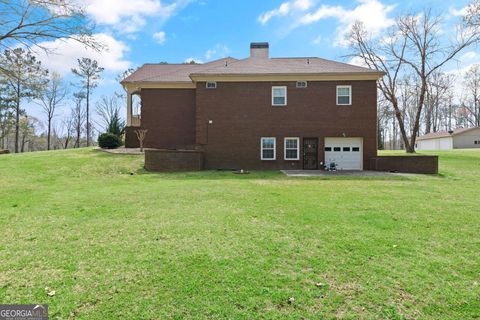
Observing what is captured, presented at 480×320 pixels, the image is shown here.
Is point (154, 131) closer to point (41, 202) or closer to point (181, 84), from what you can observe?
point (181, 84)

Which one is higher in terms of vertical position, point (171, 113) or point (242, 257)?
point (171, 113)

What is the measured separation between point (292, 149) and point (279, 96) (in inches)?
137

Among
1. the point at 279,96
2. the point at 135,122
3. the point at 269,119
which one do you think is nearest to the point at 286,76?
the point at 279,96

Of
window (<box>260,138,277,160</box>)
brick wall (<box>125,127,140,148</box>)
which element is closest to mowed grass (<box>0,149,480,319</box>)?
window (<box>260,138,277,160</box>)

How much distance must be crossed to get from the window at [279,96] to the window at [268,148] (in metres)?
2.34

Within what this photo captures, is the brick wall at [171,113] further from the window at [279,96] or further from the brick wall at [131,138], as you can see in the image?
the window at [279,96]

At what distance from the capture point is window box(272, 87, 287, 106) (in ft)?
62.8

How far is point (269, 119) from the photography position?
1917 centimetres

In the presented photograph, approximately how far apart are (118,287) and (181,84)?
64.1ft

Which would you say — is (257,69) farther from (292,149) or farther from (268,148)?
(292,149)

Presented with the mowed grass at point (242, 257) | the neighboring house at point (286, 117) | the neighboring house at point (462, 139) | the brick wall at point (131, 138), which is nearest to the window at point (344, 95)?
the neighboring house at point (286, 117)

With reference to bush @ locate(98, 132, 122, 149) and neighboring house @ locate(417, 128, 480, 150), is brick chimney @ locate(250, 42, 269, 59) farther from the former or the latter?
neighboring house @ locate(417, 128, 480, 150)

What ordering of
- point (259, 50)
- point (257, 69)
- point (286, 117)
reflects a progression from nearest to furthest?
1. point (286, 117)
2. point (257, 69)
3. point (259, 50)

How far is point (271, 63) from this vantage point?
838 inches
